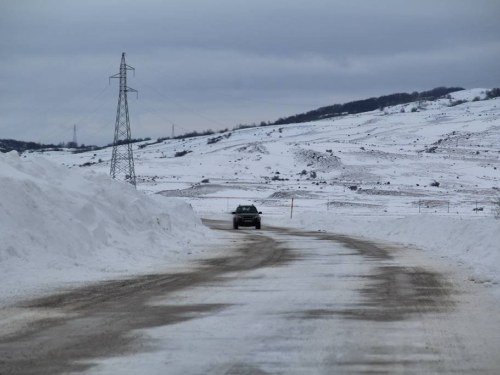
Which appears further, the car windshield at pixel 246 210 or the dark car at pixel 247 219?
the car windshield at pixel 246 210

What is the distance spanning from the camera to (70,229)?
20016 millimetres

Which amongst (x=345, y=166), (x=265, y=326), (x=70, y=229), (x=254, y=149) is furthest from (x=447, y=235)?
(x=254, y=149)

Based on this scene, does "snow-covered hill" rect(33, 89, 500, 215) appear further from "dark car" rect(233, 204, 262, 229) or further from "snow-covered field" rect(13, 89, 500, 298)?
"dark car" rect(233, 204, 262, 229)

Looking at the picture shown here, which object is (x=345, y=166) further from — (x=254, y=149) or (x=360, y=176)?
(x=254, y=149)

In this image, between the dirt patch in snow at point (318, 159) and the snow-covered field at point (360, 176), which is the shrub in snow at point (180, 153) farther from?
the dirt patch in snow at point (318, 159)

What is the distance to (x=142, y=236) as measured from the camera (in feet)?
80.6

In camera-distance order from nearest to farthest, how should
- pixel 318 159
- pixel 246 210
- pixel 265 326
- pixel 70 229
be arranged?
pixel 265 326 < pixel 70 229 < pixel 246 210 < pixel 318 159

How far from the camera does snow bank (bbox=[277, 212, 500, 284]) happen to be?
19.4 m

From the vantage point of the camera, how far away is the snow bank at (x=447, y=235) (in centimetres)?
1935

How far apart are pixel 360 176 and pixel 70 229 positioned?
9573 cm

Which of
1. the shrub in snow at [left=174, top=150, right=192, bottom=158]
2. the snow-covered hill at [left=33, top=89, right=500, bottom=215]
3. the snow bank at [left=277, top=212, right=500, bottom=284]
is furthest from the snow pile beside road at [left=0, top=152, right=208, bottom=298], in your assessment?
the shrub in snow at [left=174, top=150, right=192, bottom=158]

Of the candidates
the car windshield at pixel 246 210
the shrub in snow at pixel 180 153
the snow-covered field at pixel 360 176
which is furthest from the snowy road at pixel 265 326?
the shrub in snow at pixel 180 153

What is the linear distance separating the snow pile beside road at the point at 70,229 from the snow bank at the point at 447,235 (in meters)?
7.60

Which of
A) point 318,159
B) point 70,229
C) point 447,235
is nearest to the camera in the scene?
point 70,229
